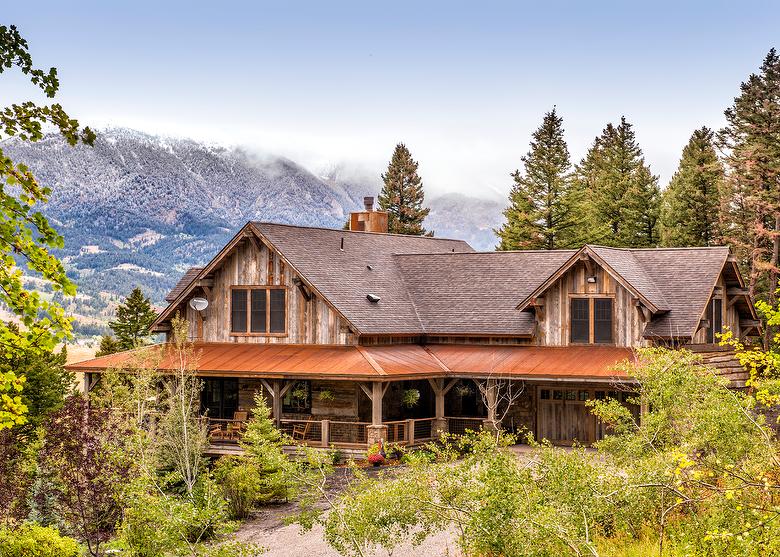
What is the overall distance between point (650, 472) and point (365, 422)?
756 inches

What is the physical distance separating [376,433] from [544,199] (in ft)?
93.3

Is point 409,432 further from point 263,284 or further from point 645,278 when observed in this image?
point 645,278

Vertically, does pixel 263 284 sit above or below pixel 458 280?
below

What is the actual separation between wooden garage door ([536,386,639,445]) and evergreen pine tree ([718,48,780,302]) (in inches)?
688

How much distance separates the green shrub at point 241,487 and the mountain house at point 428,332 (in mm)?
5301

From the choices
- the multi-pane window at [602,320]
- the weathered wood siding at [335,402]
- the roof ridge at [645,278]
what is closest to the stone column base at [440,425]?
the weathered wood siding at [335,402]

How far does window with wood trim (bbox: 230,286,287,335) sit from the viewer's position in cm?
3609

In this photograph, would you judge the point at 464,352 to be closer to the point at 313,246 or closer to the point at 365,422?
the point at 365,422

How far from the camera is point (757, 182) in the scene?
4888cm

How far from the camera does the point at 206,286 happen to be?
37062 millimetres

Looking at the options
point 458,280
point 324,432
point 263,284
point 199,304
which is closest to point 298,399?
point 324,432

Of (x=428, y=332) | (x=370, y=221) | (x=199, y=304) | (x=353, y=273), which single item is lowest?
(x=428, y=332)

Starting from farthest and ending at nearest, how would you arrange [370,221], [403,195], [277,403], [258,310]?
[403,195] → [370,221] → [258,310] → [277,403]

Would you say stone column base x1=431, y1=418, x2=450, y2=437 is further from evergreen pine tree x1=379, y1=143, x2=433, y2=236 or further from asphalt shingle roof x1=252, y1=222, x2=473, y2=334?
evergreen pine tree x1=379, y1=143, x2=433, y2=236
